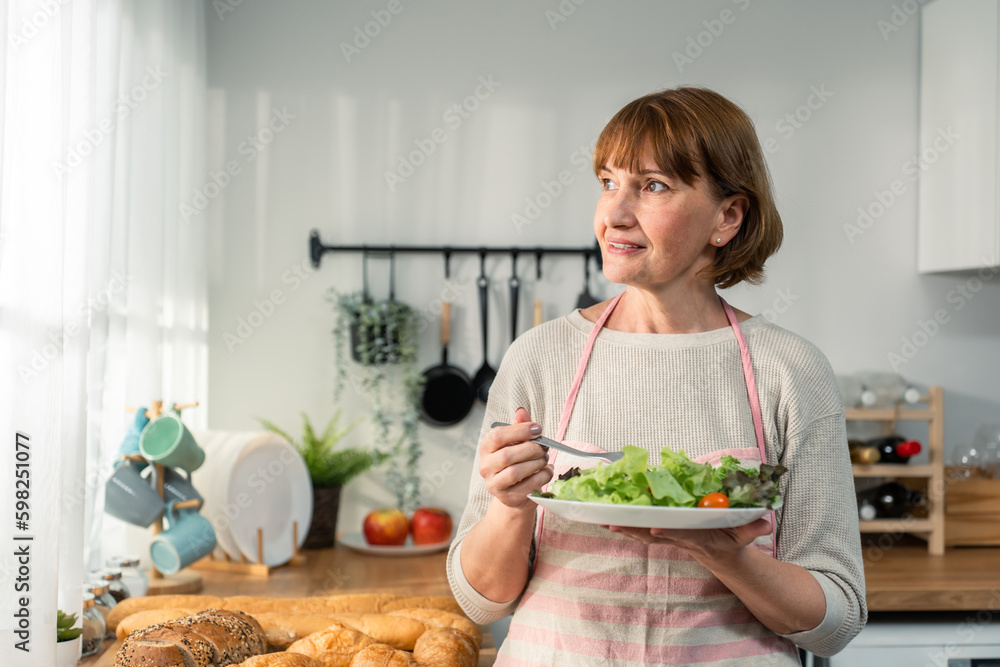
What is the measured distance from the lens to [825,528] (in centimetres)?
84

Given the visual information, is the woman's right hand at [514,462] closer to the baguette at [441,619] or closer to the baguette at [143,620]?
the baguette at [441,619]

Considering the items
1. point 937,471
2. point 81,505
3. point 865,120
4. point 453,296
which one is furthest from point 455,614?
point 865,120

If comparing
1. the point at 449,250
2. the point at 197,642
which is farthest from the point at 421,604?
the point at 449,250

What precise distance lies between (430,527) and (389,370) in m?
0.44

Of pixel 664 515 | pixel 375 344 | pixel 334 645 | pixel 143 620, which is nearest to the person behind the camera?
pixel 664 515

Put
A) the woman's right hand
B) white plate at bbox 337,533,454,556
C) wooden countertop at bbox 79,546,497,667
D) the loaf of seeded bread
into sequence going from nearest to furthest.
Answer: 1. the woman's right hand
2. the loaf of seeded bread
3. wooden countertop at bbox 79,546,497,667
4. white plate at bbox 337,533,454,556

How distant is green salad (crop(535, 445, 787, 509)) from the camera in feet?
2.24

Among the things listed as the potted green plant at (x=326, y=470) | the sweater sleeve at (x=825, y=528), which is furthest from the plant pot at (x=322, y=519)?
the sweater sleeve at (x=825, y=528)

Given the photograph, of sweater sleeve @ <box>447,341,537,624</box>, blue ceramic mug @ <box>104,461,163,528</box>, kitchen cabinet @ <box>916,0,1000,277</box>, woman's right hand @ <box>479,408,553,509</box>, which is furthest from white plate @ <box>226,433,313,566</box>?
kitchen cabinet @ <box>916,0,1000,277</box>

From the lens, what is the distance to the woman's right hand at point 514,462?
29.0 inches

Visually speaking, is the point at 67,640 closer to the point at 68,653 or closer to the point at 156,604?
the point at 68,653

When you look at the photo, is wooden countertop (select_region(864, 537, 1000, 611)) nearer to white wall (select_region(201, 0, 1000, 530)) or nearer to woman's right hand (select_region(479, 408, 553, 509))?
white wall (select_region(201, 0, 1000, 530))

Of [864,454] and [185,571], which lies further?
[864,454]

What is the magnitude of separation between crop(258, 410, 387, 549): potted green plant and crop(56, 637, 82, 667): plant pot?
861 mm
